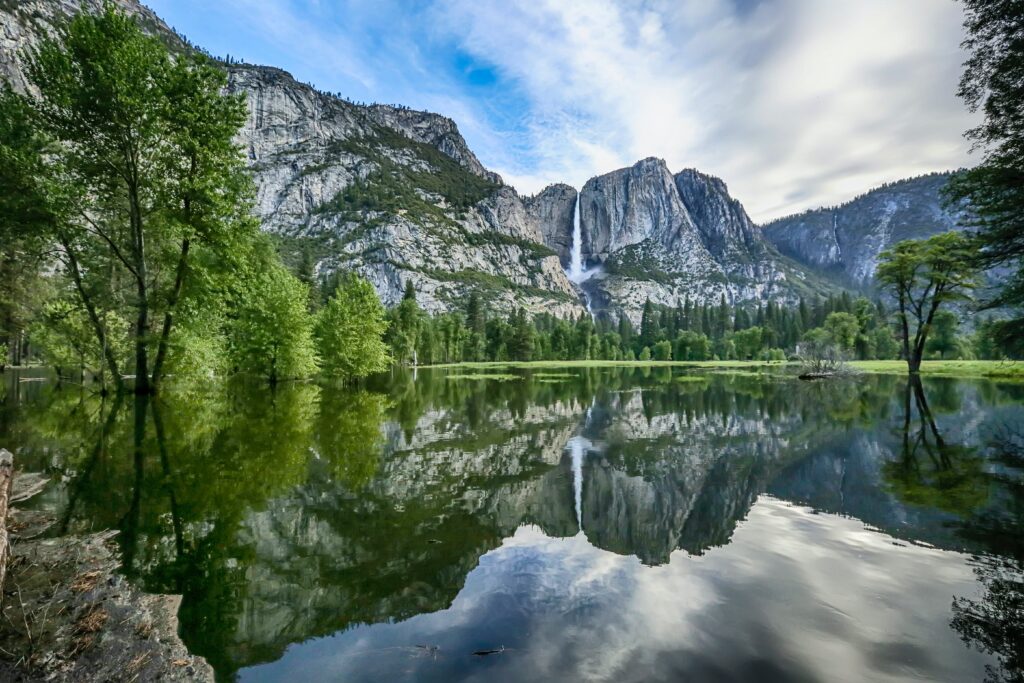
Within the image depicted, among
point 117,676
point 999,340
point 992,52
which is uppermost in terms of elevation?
point 992,52

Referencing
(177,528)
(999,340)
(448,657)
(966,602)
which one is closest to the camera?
(448,657)

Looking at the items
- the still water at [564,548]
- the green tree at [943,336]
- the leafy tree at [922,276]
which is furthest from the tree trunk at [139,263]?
the green tree at [943,336]

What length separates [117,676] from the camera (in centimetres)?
369

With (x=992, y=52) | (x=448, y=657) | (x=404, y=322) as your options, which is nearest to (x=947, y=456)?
(x=992, y=52)

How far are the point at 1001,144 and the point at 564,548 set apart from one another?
2102 cm

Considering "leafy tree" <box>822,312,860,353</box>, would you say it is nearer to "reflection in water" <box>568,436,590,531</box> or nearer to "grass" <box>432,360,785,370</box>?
"grass" <box>432,360,785,370</box>

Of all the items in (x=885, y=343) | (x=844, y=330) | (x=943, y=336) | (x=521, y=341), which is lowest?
(x=885, y=343)

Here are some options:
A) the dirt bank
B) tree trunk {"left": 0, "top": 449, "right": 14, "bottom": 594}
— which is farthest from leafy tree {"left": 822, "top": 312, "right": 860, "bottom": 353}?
tree trunk {"left": 0, "top": 449, "right": 14, "bottom": 594}

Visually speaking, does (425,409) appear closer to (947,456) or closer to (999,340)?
(947,456)

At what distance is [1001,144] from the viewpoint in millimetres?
16125

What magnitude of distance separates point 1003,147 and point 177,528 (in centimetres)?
2569

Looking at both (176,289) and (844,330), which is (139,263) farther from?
(844,330)

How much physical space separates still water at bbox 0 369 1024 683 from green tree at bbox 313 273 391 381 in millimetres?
22034

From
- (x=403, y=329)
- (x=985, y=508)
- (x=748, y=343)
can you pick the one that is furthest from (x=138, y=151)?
(x=748, y=343)
